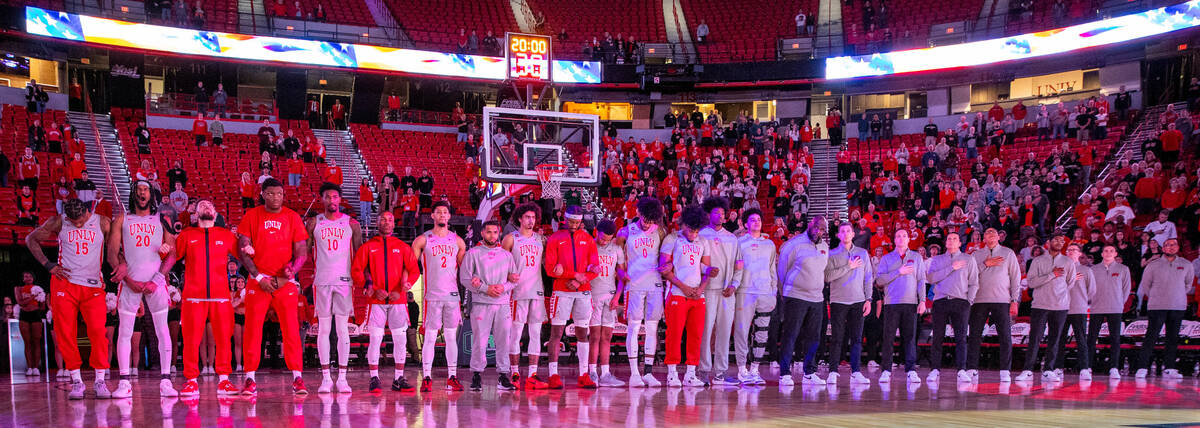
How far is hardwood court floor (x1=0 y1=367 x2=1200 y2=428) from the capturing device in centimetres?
742

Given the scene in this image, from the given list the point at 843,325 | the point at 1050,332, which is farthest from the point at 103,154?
the point at 1050,332

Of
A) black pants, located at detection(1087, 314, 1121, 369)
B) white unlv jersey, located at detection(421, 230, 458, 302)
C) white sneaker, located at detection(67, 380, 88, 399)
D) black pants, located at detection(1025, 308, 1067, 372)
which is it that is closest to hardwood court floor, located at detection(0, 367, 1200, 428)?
white sneaker, located at detection(67, 380, 88, 399)

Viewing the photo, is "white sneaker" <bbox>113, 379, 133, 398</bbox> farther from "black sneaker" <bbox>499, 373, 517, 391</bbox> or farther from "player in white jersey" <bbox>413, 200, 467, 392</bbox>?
"black sneaker" <bbox>499, 373, 517, 391</bbox>

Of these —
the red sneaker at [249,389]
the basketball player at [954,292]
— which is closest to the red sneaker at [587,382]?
the red sneaker at [249,389]

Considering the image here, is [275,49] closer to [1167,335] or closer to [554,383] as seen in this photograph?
[554,383]

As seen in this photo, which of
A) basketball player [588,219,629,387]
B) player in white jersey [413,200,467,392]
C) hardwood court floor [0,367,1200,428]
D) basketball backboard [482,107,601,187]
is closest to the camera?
hardwood court floor [0,367,1200,428]

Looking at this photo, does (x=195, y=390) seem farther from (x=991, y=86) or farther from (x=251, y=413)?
(x=991, y=86)

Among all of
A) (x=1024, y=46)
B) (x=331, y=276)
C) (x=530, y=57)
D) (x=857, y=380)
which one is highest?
(x=1024, y=46)

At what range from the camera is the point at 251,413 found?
26.2ft

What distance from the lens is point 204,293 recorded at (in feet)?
31.3

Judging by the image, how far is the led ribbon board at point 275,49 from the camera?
92.2 feet

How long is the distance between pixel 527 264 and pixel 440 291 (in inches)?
38.3

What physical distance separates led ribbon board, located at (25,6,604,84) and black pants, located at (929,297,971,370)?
55.8 feet

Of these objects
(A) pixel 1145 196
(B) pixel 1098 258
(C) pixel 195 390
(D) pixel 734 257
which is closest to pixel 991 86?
(A) pixel 1145 196
